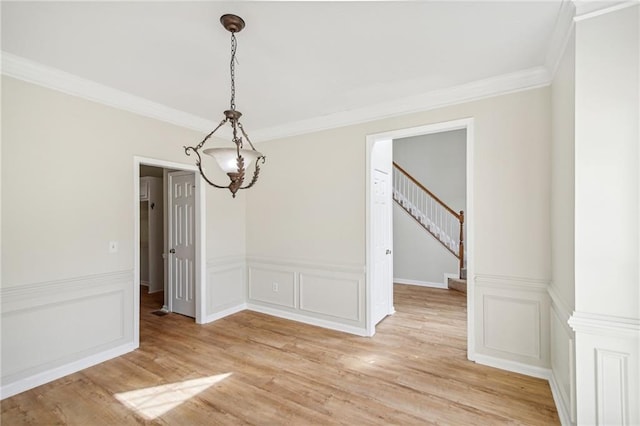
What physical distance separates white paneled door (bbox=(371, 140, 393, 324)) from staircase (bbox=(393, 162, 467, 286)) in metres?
2.39

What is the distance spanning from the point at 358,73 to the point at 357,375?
2.87 meters

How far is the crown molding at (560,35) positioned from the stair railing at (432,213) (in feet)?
13.2

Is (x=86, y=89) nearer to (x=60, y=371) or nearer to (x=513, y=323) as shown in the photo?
(x=60, y=371)

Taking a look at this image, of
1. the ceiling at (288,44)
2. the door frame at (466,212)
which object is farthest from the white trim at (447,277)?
the ceiling at (288,44)

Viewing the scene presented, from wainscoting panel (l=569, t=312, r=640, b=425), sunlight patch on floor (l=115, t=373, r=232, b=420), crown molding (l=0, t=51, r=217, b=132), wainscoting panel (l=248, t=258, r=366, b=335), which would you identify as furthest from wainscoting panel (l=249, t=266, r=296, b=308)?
wainscoting panel (l=569, t=312, r=640, b=425)

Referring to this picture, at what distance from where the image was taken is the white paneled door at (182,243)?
4.34m

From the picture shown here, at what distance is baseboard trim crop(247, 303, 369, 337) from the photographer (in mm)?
3666

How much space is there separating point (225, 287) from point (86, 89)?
295cm

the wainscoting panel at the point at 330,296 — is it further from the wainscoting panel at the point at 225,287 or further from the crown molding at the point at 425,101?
the crown molding at the point at 425,101

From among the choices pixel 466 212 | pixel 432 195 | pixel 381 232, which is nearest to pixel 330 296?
pixel 381 232

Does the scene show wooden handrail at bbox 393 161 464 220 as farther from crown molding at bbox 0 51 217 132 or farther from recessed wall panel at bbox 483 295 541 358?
crown molding at bbox 0 51 217 132

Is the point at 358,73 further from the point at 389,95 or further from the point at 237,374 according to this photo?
the point at 237,374

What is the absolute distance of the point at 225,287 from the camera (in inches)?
171

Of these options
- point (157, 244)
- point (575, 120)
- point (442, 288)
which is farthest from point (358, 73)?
point (157, 244)
